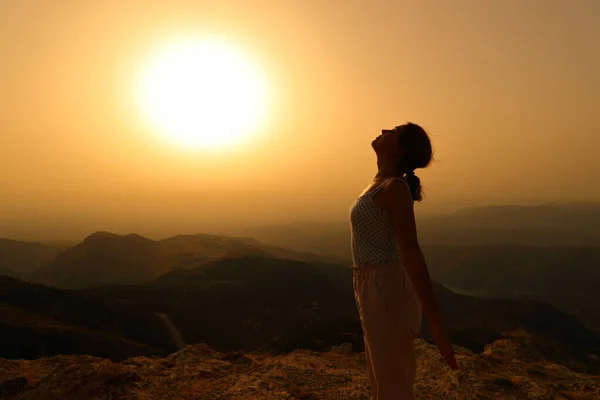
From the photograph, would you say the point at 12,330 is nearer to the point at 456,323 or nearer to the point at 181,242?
the point at 456,323

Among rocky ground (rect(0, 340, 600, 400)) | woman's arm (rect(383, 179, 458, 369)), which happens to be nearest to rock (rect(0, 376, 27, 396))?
rocky ground (rect(0, 340, 600, 400))

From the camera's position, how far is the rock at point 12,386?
361 inches

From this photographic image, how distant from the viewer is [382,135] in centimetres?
361

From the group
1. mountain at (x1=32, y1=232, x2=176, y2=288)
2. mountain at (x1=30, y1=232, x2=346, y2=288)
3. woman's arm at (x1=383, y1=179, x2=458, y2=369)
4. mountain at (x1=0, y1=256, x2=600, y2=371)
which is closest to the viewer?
woman's arm at (x1=383, y1=179, x2=458, y2=369)

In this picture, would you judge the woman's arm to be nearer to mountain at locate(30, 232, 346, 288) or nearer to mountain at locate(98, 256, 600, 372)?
mountain at locate(98, 256, 600, 372)

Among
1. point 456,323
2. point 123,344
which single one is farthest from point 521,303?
point 123,344

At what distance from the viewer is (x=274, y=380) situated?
31.8 ft

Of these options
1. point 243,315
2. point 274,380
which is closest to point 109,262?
point 243,315

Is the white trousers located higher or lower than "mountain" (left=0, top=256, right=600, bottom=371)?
higher

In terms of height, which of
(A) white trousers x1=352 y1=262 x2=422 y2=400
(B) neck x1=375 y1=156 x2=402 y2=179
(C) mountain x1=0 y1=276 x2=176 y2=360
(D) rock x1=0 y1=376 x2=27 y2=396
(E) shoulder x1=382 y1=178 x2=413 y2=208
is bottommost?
(C) mountain x1=0 y1=276 x2=176 y2=360

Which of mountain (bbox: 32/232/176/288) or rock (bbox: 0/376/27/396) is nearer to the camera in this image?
rock (bbox: 0/376/27/396)

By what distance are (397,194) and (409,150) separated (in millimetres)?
558

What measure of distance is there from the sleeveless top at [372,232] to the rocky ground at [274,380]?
6498 millimetres

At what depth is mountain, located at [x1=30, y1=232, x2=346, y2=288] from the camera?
14175cm
